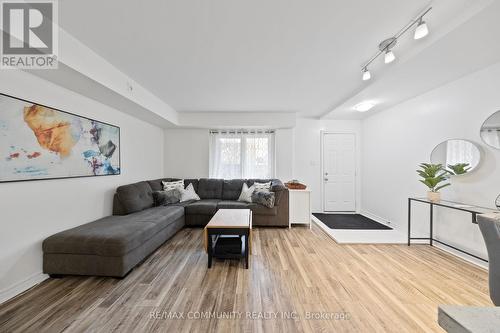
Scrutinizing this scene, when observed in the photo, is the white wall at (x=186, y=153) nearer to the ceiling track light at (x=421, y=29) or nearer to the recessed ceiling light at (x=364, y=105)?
the recessed ceiling light at (x=364, y=105)

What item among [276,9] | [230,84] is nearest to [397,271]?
[276,9]

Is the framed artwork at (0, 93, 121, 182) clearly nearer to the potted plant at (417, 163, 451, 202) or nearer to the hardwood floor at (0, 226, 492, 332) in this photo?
the hardwood floor at (0, 226, 492, 332)

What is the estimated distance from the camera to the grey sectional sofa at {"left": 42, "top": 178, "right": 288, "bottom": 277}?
206cm

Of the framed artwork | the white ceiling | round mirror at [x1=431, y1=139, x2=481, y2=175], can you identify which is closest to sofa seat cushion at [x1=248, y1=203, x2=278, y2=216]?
the white ceiling

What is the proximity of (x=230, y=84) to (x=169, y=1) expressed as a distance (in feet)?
5.10

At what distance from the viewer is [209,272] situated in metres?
2.25

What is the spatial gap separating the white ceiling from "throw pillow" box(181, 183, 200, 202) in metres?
2.15

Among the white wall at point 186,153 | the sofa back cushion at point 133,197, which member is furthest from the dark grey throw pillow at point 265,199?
the sofa back cushion at point 133,197

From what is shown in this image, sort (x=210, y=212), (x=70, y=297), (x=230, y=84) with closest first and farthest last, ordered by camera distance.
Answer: (x=70, y=297)
(x=230, y=84)
(x=210, y=212)

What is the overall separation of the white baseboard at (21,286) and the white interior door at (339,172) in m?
5.12

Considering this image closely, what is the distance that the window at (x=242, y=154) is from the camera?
16.0 feet

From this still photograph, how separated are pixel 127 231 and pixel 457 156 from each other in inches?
173

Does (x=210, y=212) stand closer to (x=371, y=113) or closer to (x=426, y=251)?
(x=426, y=251)

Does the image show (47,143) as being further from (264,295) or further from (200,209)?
(264,295)
